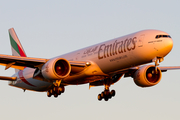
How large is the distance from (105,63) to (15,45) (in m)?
21.0

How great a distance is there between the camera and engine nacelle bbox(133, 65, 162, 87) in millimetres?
48688

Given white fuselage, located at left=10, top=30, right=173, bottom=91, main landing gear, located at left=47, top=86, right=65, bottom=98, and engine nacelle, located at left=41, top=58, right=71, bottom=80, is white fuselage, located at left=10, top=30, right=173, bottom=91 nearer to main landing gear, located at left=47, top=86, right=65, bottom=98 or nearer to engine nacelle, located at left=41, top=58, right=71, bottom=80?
main landing gear, located at left=47, top=86, right=65, bottom=98

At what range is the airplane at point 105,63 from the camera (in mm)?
41938

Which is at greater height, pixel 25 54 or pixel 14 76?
pixel 25 54

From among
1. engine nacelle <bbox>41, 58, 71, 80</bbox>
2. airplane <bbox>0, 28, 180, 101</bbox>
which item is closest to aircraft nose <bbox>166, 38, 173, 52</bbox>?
airplane <bbox>0, 28, 180, 101</bbox>

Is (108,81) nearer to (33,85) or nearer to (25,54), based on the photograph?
(33,85)

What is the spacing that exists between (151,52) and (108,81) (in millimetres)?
10241

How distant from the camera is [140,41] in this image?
42094 millimetres

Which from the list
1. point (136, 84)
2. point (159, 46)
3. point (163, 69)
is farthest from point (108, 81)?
point (159, 46)

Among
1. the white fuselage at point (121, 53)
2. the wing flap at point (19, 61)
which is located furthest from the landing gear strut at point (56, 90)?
the wing flap at point (19, 61)

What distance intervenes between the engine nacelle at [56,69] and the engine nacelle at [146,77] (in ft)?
30.5

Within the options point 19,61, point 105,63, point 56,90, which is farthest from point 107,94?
point 19,61

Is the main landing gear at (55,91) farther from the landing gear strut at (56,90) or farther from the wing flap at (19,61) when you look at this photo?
the wing flap at (19,61)

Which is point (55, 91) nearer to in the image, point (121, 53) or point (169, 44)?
point (121, 53)
